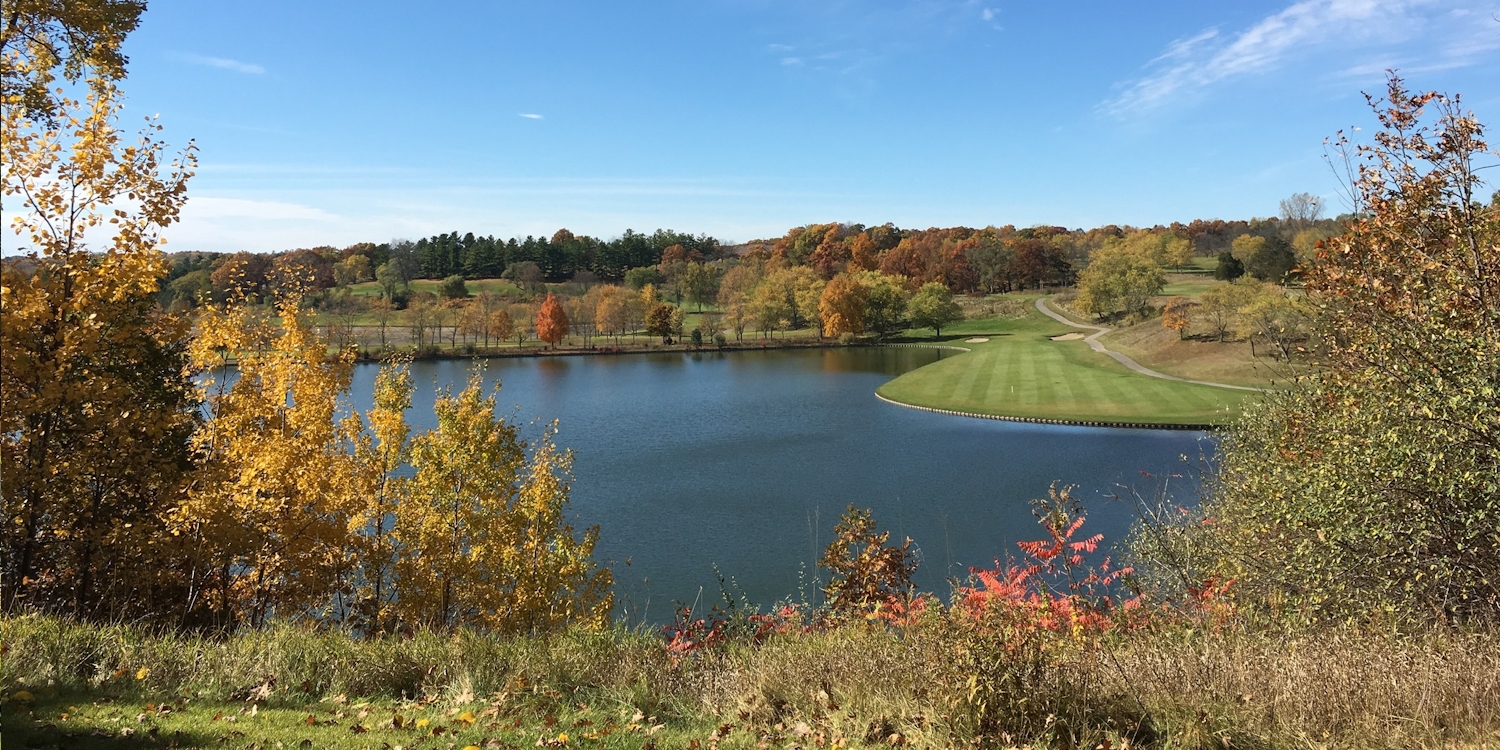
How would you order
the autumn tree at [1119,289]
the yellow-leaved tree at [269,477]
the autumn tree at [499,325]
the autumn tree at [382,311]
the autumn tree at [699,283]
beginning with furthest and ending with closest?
the autumn tree at [699,283] → the autumn tree at [499,325] → the autumn tree at [382,311] → the autumn tree at [1119,289] → the yellow-leaved tree at [269,477]

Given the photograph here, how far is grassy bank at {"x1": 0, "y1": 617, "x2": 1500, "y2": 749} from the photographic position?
5344 millimetres

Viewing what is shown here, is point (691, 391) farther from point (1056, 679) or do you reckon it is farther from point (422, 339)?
point (1056, 679)

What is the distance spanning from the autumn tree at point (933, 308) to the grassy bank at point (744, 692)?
84.1m

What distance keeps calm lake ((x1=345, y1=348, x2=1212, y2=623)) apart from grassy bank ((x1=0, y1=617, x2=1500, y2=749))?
434 cm

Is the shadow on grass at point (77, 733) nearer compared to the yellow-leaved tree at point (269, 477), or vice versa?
the shadow on grass at point (77, 733)

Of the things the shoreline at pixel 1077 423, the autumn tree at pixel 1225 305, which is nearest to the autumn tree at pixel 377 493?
the shoreline at pixel 1077 423

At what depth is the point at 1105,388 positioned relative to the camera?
46938 mm

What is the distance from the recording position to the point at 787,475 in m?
30.8

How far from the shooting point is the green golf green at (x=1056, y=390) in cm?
4109

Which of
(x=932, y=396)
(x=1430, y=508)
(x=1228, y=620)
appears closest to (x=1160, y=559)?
(x=1228, y=620)

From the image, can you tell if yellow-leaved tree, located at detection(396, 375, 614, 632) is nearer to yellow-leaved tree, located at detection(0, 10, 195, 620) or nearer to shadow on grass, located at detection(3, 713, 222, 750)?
yellow-leaved tree, located at detection(0, 10, 195, 620)

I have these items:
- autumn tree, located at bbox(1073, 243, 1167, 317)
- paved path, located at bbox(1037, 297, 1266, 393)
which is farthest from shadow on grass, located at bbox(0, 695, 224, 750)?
autumn tree, located at bbox(1073, 243, 1167, 317)

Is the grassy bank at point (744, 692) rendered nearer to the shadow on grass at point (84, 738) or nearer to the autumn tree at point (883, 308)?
the shadow on grass at point (84, 738)

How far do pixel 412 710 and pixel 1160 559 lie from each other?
1016cm
